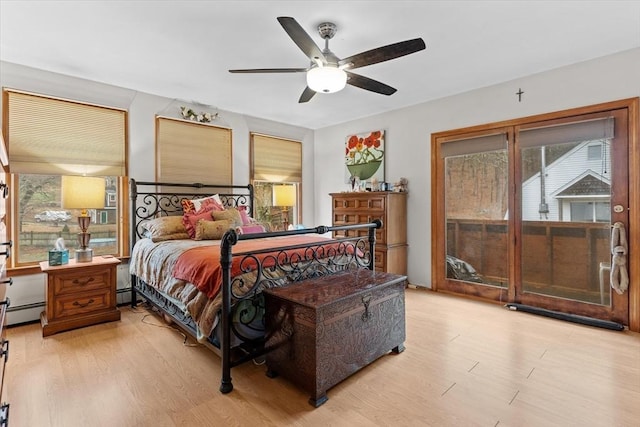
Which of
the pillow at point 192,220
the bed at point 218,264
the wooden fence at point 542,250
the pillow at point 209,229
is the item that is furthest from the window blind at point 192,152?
the wooden fence at point 542,250

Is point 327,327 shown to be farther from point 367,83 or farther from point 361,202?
point 361,202

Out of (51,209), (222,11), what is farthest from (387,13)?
(51,209)

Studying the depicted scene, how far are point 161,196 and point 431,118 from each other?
12.0 feet

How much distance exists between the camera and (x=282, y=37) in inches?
104

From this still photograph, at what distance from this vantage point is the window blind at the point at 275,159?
5.02m

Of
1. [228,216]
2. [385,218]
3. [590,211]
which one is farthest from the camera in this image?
[385,218]

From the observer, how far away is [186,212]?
3826 mm

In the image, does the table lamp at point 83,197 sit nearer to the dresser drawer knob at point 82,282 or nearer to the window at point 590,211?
the dresser drawer knob at point 82,282

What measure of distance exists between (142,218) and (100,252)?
57cm

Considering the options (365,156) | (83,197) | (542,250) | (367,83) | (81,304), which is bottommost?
(81,304)

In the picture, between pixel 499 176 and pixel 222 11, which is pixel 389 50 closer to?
pixel 222 11

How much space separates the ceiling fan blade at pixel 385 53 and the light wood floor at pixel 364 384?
2.19m

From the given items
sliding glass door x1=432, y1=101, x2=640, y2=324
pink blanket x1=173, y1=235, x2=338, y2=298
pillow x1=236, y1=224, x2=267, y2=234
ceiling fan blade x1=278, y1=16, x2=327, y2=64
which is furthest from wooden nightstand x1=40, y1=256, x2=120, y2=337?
sliding glass door x1=432, y1=101, x2=640, y2=324

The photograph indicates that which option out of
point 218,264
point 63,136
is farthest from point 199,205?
point 218,264
